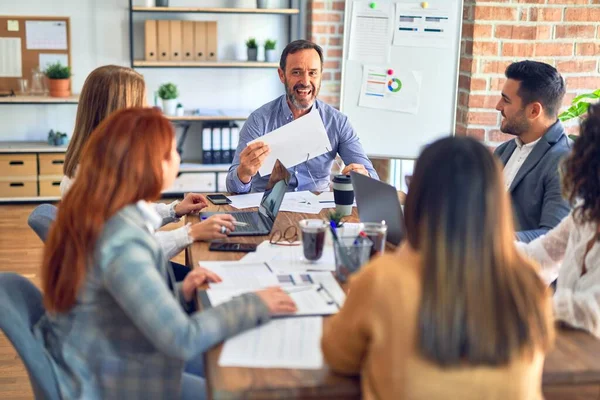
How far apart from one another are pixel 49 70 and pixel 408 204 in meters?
4.71

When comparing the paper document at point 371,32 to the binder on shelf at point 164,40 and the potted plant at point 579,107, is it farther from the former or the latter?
the binder on shelf at point 164,40

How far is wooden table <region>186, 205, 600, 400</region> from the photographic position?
129cm

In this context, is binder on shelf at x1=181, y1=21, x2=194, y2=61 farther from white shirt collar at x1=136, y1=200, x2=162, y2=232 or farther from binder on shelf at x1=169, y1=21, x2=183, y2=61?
white shirt collar at x1=136, y1=200, x2=162, y2=232

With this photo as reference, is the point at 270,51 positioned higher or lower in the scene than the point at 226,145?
higher

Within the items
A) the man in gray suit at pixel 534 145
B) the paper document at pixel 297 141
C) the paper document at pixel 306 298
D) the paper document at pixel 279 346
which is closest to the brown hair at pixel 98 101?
the paper document at pixel 297 141

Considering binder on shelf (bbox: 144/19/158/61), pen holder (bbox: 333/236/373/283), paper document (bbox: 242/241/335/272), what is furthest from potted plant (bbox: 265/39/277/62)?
pen holder (bbox: 333/236/373/283)

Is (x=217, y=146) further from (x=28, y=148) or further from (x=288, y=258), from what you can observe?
(x=288, y=258)

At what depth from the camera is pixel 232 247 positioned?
82.8 inches

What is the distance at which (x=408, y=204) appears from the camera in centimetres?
124

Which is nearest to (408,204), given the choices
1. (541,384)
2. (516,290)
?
(516,290)

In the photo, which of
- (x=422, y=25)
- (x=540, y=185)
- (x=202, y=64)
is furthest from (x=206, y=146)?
(x=540, y=185)

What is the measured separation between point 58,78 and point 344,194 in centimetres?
353

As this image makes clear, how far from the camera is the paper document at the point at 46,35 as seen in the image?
18.2 feet

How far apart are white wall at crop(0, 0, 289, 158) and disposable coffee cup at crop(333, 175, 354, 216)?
344 cm
